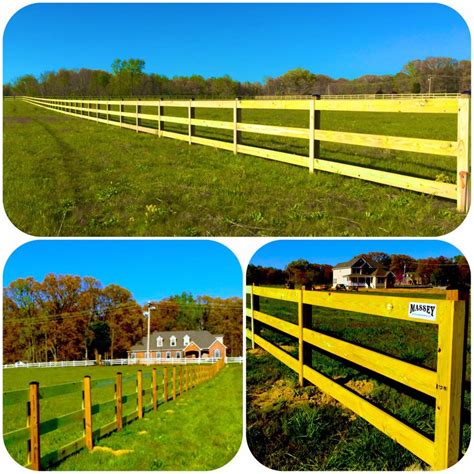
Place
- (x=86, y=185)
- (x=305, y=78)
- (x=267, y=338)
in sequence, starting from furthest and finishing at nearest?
(x=305, y=78)
(x=86, y=185)
(x=267, y=338)

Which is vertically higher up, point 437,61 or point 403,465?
point 437,61

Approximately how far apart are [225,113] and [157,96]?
2993mm

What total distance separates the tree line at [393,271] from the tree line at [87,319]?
525 millimetres

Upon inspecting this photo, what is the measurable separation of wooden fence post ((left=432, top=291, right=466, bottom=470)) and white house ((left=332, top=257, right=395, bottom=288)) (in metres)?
1.28

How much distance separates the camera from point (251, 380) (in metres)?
4.91

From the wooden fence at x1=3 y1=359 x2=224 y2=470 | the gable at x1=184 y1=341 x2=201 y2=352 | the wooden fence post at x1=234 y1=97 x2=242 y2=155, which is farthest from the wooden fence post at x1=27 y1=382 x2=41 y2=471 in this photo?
the wooden fence post at x1=234 y1=97 x2=242 y2=155

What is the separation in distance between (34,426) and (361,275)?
2.69 meters

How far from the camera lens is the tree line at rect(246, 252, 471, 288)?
400cm

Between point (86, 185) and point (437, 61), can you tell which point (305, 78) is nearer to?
point (437, 61)

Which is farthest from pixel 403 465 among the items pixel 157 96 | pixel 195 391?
pixel 157 96

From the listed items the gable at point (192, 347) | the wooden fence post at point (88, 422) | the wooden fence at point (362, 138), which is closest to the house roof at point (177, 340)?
the gable at point (192, 347)

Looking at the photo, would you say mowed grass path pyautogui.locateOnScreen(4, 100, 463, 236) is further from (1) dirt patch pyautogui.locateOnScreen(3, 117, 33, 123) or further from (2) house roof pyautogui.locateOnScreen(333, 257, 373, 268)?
(1) dirt patch pyautogui.locateOnScreen(3, 117, 33, 123)

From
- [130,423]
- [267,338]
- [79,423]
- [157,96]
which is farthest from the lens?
[157,96]

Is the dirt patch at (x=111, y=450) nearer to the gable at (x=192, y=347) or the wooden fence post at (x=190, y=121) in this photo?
the gable at (x=192, y=347)
